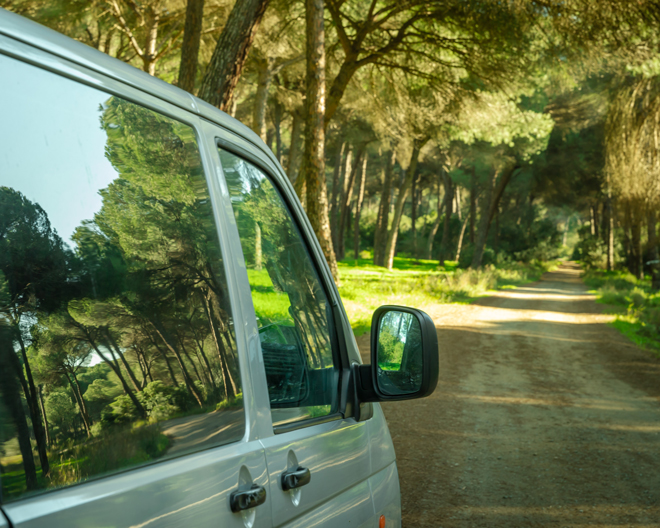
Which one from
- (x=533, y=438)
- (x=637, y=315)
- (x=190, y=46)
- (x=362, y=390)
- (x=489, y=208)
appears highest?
(x=190, y=46)

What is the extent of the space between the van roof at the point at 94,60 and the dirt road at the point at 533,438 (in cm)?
331

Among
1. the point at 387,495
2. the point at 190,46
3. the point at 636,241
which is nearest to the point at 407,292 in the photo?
the point at 190,46

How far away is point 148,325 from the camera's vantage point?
117 cm

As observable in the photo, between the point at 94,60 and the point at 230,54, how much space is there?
7102mm

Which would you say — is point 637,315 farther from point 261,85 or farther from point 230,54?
point 230,54

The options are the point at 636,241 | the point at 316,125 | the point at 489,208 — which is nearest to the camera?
the point at 316,125

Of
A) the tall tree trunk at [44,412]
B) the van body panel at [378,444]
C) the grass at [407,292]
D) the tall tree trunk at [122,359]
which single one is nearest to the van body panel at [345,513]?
the van body panel at [378,444]

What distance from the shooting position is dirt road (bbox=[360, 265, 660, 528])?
407cm

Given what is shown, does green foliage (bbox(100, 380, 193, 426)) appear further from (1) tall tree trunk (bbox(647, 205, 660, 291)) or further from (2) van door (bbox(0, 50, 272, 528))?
(1) tall tree trunk (bbox(647, 205, 660, 291))

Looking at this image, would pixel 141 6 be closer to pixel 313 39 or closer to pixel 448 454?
pixel 313 39

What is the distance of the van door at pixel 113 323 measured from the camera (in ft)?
3.01

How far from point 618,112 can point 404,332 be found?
12792 mm

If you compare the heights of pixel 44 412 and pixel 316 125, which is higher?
pixel 316 125

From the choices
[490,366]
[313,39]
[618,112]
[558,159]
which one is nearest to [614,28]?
[618,112]
